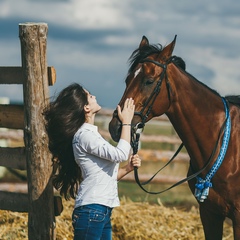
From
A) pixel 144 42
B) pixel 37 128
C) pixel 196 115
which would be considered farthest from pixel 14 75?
pixel 196 115

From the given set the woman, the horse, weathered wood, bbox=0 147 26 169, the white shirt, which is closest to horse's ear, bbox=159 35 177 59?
the horse

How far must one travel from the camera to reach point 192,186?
557 cm

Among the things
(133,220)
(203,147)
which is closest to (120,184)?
(133,220)

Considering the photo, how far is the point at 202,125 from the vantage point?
5.25m

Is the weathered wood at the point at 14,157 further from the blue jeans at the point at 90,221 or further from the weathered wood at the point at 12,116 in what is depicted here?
the blue jeans at the point at 90,221

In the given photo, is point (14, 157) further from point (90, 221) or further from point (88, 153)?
point (90, 221)

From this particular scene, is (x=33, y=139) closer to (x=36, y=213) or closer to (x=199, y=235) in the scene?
(x=36, y=213)

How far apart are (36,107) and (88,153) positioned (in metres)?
1.59

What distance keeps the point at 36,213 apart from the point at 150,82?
197 cm

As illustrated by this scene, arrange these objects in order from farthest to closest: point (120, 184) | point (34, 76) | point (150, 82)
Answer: point (120, 184) → point (34, 76) → point (150, 82)

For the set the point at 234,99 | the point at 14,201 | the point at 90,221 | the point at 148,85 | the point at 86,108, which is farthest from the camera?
the point at 14,201

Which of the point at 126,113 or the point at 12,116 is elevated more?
the point at 126,113

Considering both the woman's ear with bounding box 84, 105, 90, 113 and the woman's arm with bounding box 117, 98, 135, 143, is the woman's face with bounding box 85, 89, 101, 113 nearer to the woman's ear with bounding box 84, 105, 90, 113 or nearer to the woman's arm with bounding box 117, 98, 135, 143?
the woman's ear with bounding box 84, 105, 90, 113

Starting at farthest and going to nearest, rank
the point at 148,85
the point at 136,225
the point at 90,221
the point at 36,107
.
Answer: the point at 136,225, the point at 36,107, the point at 148,85, the point at 90,221
